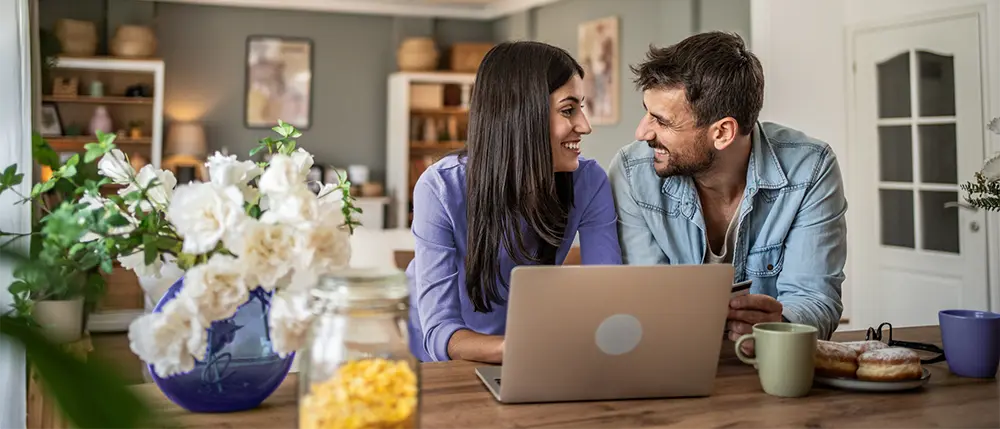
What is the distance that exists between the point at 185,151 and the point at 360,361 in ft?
23.3

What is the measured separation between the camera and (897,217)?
182 inches

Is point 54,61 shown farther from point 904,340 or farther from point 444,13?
point 904,340

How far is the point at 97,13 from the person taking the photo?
7492mm

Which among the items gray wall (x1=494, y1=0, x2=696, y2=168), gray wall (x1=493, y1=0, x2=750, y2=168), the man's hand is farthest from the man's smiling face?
gray wall (x1=494, y1=0, x2=696, y2=168)

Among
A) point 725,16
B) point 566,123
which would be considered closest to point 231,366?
point 566,123

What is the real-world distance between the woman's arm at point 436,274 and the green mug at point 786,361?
21.5 inches

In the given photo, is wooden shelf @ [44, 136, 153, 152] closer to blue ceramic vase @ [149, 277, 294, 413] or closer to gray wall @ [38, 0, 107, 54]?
gray wall @ [38, 0, 107, 54]

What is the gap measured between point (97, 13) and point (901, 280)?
21.4ft

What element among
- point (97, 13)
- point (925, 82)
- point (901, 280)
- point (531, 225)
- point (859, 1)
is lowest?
point (901, 280)

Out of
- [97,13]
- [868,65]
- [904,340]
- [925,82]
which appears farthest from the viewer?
[97,13]

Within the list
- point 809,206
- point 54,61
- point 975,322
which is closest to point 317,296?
point 975,322

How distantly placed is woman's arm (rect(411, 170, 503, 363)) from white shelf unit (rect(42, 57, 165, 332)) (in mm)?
5564

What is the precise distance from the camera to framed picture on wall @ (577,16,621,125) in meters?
6.68

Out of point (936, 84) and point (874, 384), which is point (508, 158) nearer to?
point (874, 384)
